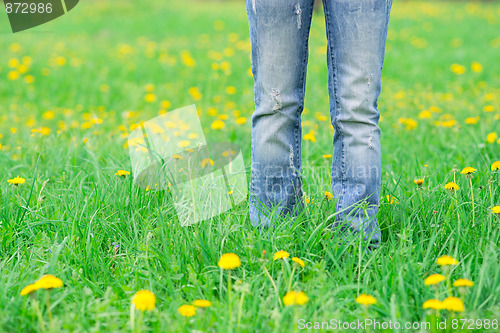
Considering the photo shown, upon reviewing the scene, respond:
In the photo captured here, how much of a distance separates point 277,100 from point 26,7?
483cm

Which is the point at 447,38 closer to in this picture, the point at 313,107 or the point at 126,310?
the point at 313,107

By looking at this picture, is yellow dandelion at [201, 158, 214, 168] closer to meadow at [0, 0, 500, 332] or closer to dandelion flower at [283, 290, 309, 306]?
meadow at [0, 0, 500, 332]

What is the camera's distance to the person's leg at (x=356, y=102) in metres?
1.70

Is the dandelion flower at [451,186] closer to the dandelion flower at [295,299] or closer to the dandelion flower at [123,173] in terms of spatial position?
the dandelion flower at [295,299]

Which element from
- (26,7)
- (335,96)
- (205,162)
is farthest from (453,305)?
(26,7)

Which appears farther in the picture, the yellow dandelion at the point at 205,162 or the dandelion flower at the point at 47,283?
the yellow dandelion at the point at 205,162

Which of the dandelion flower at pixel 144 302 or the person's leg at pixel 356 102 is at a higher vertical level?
the person's leg at pixel 356 102

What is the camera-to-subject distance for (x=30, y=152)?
2.83 m

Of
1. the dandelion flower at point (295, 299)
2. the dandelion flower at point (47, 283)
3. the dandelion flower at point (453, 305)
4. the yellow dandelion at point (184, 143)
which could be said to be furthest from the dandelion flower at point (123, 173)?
the dandelion flower at point (453, 305)

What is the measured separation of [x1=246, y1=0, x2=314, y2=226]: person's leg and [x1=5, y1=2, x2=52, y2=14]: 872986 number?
4.43 m

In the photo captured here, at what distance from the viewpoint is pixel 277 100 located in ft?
5.97

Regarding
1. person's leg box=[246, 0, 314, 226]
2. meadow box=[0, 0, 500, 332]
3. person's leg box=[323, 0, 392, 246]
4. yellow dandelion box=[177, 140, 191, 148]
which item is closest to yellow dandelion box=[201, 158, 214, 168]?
yellow dandelion box=[177, 140, 191, 148]

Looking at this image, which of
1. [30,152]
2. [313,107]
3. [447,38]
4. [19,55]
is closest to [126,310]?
[30,152]

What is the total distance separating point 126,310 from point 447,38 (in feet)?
23.9
